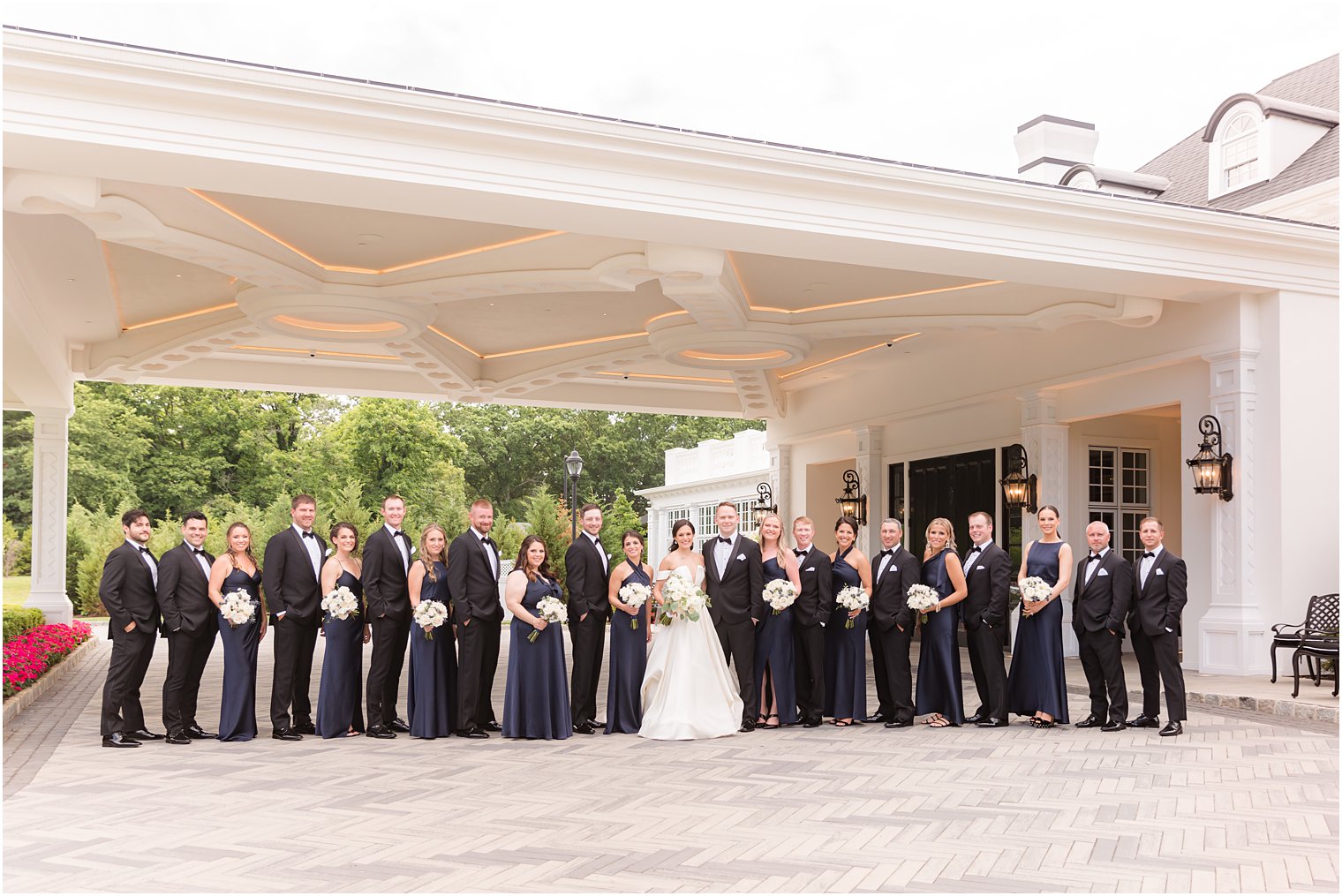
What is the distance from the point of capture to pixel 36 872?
5090 mm

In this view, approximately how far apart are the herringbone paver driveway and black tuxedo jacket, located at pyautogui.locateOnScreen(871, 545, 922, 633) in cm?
102

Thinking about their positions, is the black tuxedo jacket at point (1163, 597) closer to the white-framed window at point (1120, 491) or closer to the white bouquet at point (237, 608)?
the white bouquet at point (237, 608)

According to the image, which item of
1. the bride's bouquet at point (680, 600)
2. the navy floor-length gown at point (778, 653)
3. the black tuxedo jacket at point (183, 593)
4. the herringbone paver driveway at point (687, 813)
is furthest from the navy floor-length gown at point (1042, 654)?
the black tuxedo jacket at point (183, 593)

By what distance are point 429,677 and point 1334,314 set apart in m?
10.5

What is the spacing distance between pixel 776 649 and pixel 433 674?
2875 mm

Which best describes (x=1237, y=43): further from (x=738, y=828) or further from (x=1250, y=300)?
(x=738, y=828)

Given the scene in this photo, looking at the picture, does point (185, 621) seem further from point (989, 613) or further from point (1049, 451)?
point (1049, 451)

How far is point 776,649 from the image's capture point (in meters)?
9.80

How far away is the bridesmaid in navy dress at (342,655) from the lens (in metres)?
9.10

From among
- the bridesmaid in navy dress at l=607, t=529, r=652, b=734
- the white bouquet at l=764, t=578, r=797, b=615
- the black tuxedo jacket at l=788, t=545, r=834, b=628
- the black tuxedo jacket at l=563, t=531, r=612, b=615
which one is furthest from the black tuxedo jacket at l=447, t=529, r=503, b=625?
the black tuxedo jacket at l=788, t=545, r=834, b=628

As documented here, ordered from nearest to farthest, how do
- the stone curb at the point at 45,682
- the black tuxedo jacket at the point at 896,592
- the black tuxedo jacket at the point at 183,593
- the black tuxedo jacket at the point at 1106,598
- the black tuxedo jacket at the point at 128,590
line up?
the black tuxedo jacket at the point at 128,590, the black tuxedo jacket at the point at 183,593, the black tuxedo jacket at the point at 1106,598, the black tuxedo jacket at the point at 896,592, the stone curb at the point at 45,682

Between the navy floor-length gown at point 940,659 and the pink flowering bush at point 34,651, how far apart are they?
27.0ft

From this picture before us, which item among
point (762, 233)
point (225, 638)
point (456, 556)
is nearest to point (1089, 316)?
point (762, 233)

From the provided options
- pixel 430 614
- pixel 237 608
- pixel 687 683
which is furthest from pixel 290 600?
pixel 687 683
